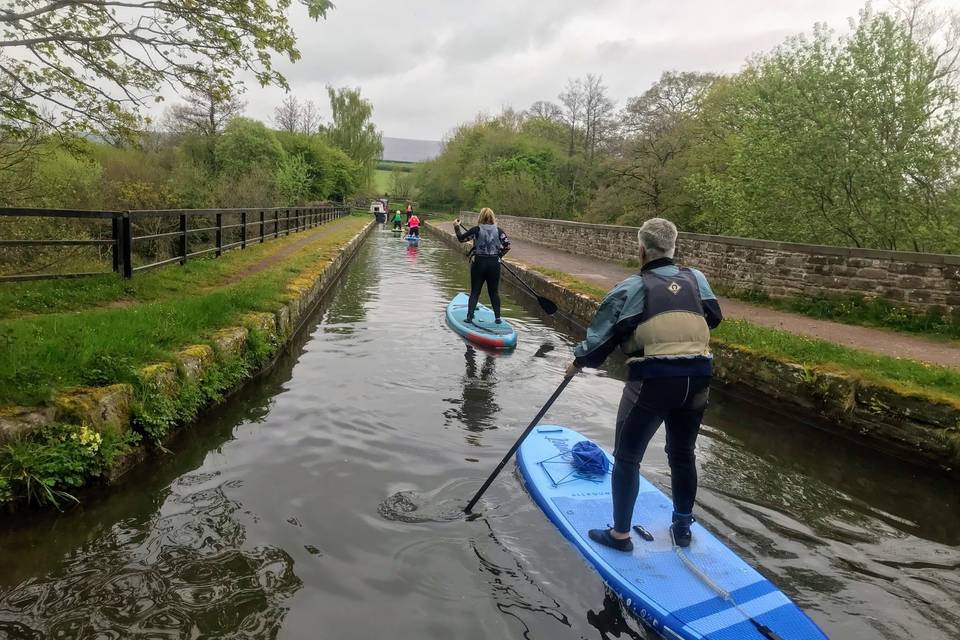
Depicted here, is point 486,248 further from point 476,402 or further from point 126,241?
point 126,241

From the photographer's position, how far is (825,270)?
10.2 m

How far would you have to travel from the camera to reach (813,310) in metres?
10.2

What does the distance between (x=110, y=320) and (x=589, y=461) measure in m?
4.92

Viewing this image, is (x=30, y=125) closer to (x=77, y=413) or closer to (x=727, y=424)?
(x=77, y=413)

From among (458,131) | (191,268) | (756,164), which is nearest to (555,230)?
(756,164)

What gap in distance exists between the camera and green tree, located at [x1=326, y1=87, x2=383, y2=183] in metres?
57.6

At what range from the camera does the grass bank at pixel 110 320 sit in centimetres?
438

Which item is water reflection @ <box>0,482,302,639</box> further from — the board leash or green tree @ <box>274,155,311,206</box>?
green tree @ <box>274,155,311,206</box>

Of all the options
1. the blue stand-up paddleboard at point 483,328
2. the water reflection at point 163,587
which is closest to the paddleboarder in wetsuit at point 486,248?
the blue stand-up paddleboard at point 483,328

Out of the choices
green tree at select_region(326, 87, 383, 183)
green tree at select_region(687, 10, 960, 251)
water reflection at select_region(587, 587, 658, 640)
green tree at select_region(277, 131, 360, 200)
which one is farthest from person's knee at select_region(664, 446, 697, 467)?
green tree at select_region(326, 87, 383, 183)

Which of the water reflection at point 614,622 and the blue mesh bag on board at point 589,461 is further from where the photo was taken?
the blue mesh bag on board at point 589,461

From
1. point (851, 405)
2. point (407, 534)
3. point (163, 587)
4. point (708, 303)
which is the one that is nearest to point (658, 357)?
point (708, 303)

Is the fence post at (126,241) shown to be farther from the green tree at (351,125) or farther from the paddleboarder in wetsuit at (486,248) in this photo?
the green tree at (351,125)

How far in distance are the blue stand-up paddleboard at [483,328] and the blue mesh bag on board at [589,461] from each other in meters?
4.16
